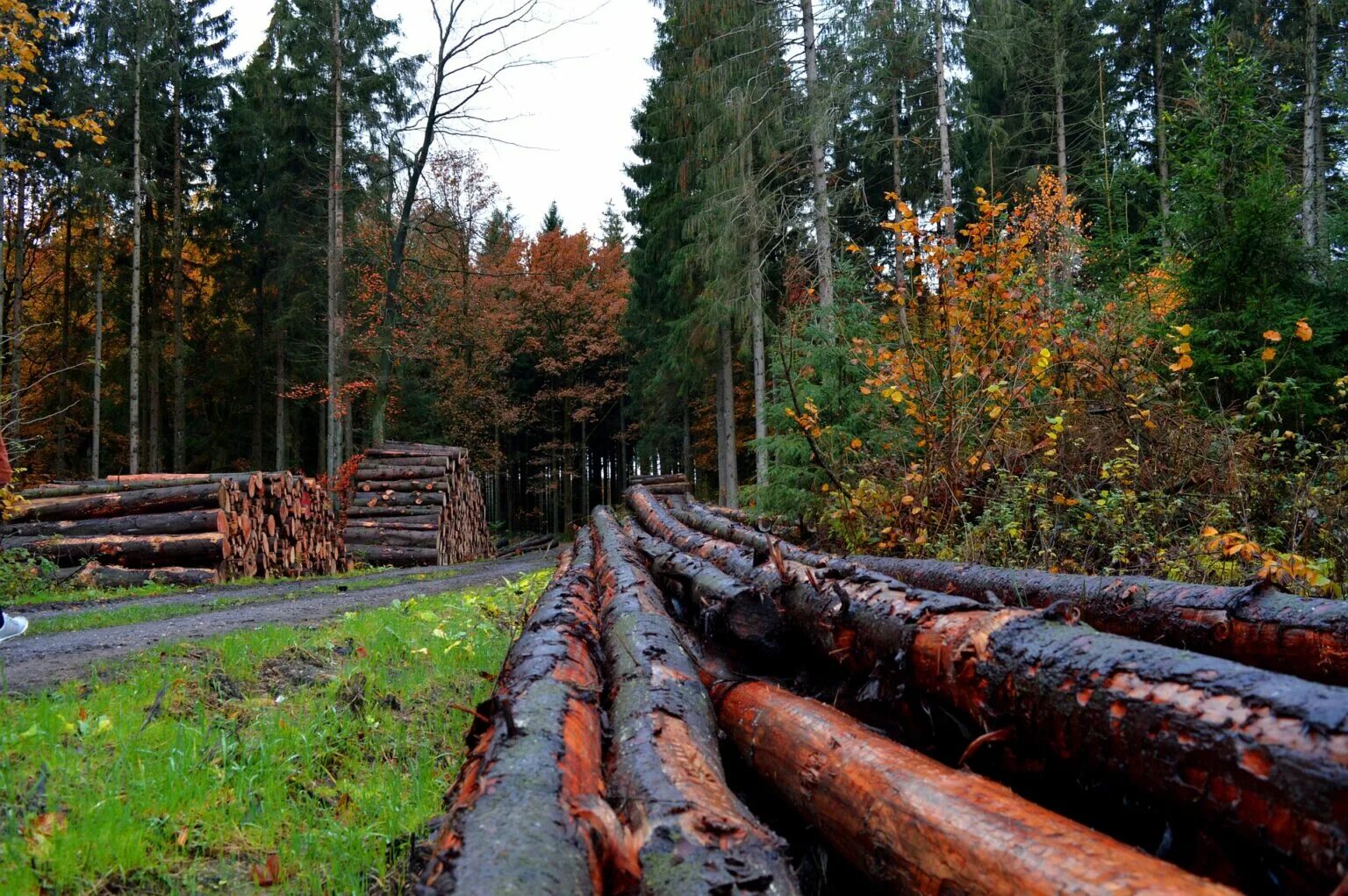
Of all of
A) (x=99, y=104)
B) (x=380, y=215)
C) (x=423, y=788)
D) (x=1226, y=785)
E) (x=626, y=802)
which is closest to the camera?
(x=1226, y=785)

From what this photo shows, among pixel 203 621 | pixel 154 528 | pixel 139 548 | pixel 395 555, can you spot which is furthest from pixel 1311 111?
pixel 139 548

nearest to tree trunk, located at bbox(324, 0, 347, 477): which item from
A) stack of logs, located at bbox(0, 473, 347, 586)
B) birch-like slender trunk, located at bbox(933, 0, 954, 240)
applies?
stack of logs, located at bbox(0, 473, 347, 586)

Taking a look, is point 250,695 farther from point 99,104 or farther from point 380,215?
point 99,104

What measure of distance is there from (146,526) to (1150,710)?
39.9ft

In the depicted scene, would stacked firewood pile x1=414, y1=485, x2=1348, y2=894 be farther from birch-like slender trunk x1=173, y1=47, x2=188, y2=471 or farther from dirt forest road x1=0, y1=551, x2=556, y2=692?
birch-like slender trunk x1=173, y1=47, x2=188, y2=471

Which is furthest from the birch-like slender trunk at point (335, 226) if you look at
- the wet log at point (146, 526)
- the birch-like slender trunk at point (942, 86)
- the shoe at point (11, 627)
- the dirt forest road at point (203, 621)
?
the birch-like slender trunk at point (942, 86)

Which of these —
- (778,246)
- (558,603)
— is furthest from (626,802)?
(778,246)

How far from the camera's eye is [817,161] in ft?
49.7

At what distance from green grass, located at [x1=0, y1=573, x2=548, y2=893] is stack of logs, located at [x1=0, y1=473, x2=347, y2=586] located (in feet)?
21.2

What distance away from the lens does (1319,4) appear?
59.7 feet

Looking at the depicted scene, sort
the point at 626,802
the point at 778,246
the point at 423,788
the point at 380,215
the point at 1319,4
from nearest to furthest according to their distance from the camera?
1. the point at 626,802
2. the point at 423,788
3. the point at 778,246
4. the point at 1319,4
5. the point at 380,215

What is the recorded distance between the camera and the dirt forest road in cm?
438

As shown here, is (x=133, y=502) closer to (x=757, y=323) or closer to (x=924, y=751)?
(x=924, y=751)

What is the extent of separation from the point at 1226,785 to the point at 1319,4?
25.9m
